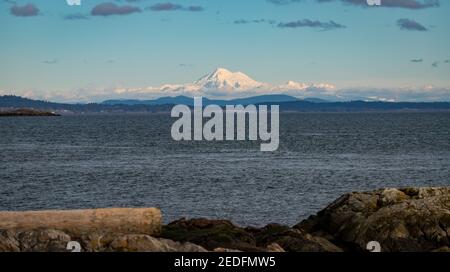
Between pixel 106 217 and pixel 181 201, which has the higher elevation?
pixel 106 217

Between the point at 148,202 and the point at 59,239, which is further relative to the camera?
the point at 148,202

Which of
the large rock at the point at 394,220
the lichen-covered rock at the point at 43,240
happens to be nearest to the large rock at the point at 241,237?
the large rock at the point at 394,220

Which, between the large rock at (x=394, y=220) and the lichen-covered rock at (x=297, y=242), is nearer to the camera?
the lichen-covered rock at (x=297, y=242)

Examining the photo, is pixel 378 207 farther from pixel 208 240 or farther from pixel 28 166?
pixel 28 166

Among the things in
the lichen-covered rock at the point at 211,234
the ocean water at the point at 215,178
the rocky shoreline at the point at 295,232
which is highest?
the rocky shoreline at the point at 295,232

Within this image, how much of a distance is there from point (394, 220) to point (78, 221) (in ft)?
27.9

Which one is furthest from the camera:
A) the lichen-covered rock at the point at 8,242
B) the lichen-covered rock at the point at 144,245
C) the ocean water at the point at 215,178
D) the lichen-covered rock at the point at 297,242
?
the ocean water at the point at 215,178

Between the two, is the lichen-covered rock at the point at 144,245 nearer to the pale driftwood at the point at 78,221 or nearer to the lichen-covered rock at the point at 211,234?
the pale driftwood at the point at 78,221

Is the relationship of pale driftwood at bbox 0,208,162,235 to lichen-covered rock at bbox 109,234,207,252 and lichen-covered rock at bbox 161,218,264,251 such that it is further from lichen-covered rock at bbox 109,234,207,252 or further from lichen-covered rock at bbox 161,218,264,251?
lichen-covered rock at bbox 161,218,264,251

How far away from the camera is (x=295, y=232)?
2072 cm

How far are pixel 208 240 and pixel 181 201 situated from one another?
19.1 metres

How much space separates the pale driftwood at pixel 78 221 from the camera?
62.7 ft

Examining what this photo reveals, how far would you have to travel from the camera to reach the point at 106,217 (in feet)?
63.9
